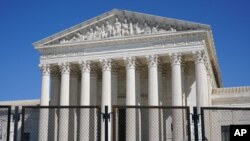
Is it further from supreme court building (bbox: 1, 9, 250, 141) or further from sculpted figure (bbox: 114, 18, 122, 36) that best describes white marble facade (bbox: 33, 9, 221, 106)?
sculpted figure (bbox: 114, 18, 122, 36)

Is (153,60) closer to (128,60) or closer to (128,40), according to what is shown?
(128,60)

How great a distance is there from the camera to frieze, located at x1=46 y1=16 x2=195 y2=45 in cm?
5144

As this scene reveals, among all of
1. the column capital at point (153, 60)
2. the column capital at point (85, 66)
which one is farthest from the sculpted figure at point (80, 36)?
the column capital at point (153, 60)

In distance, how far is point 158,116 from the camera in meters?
16.3

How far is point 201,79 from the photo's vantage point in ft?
158

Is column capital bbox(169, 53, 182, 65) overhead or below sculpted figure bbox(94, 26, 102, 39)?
below

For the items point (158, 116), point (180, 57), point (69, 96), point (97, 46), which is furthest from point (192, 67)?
point (158, 116)

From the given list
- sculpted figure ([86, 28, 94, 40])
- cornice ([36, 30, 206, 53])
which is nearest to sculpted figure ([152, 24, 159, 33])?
cornice ([36, 30, 206, 53])

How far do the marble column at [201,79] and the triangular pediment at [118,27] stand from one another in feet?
11.2

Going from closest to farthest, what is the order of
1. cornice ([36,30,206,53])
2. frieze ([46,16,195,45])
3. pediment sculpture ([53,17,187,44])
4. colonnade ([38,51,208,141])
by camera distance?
colonnade ([38,51,208,141]) → cornice ([36,30,206,53]) → frieze ([46,16,195,45]) → pediment sculpture ([53,17,187,44])

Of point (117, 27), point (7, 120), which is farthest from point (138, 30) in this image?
point (7, 120)

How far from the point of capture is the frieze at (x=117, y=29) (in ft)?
169

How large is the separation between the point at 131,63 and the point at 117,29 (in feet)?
16.4

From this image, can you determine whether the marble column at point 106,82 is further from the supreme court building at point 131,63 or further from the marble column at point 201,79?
the marble column at point 201,79
